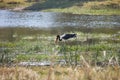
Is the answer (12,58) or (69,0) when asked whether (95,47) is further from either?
(69,0)

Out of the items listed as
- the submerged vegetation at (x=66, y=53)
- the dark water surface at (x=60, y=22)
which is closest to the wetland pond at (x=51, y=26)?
the dark water surface at (x=60, y=22)

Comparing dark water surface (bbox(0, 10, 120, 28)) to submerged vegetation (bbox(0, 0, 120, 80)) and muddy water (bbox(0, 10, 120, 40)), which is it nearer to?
muddy water (bbox(0, 10, 120, 40))

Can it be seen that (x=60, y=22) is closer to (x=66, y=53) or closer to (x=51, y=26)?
(x=51, y=26)

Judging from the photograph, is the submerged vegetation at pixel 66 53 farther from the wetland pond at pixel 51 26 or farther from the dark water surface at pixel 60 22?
the dark water surface at pixel 60 22

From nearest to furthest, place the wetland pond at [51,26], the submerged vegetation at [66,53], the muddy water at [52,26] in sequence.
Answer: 1. the submerged vegetation at [66,53]
2. the wetland pond at [51,26]
3. the muddy water at [52,26]

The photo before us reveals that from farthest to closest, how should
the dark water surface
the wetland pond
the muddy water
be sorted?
1. the dark water surface
2. the muddy water
3. the wetland pond

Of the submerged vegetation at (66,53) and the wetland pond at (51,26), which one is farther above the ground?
the submerged vegetation at (66,53)

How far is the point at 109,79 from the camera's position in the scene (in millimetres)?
7781

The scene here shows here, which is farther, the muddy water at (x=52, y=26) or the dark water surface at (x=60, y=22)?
the dark water surface at (x=60, y=22)

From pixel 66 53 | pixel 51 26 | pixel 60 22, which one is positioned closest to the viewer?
pixel 66 53

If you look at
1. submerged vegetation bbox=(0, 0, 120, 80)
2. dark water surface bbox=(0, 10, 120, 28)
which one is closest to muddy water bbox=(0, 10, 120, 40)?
dark water surface bbox=(0, 10, 120, 28)

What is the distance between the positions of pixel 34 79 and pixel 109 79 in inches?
55.9

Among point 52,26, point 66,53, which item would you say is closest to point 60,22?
point 52,26

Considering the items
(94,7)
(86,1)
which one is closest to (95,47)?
(94,7)
